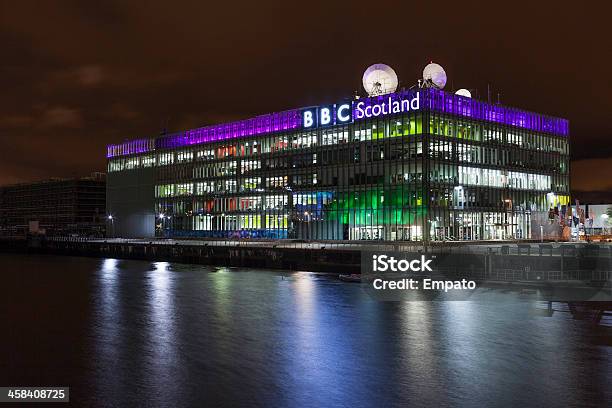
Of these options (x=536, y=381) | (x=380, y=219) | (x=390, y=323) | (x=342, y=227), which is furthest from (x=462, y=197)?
(x=536, y=381)

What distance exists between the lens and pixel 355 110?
13100 centimetres

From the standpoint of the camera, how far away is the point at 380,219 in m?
125

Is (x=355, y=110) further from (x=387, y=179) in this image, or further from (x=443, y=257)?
(x=443, y=257)

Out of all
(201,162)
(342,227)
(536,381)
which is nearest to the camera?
(536,381)

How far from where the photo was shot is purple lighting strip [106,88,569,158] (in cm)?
12369

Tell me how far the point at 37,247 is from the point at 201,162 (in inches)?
1819

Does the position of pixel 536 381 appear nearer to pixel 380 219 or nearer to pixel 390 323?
pixel 390 323

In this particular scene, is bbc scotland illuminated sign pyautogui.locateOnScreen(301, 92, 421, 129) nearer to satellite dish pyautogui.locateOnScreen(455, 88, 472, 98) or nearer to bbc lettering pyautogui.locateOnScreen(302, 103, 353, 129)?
bbc lettering pyautogui.locateOnScreen(302, 103, 353, 129)

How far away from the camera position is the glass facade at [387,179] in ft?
399

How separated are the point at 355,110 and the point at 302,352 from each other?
349 feet

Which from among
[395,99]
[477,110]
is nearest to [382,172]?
[395,99]

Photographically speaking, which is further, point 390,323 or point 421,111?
point 421,111

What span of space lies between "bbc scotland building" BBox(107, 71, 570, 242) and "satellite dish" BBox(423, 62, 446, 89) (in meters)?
5.87

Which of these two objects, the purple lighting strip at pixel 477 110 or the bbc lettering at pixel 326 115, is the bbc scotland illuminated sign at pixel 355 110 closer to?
the bbc lettering at pixel 326 115
